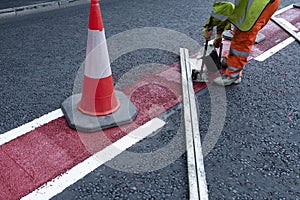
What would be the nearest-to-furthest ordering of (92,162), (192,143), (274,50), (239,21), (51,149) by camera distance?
(92,162)
(51,149)
(192,143)
(239,21)
(274,50)

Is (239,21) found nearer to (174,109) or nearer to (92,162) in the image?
(174,109)

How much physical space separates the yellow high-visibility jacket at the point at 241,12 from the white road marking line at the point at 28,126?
1984mm

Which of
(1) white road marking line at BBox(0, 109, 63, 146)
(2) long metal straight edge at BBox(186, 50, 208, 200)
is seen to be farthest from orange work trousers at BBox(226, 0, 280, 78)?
(1) white road marking line at BBox(0, 109, 63, 146)

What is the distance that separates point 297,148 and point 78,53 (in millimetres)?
3123

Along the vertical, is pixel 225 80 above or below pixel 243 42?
below

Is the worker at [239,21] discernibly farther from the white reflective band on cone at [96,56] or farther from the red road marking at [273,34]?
the white reflective band on cone at [96,56]

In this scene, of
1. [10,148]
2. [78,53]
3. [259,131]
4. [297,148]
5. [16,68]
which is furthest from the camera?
[78,53]

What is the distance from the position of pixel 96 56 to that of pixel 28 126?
0.94 meters

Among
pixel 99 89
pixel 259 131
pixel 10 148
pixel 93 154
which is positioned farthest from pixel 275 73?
pixel 10 148

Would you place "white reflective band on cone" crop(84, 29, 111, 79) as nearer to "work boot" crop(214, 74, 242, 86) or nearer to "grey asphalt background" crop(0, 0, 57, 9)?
"work boot" crop(214, 74, 242, 86)

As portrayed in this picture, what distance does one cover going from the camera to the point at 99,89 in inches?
115

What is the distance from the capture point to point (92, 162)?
2572mm

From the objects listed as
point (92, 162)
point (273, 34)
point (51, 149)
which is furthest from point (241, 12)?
point (273, 34)

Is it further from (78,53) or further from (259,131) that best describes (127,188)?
(78,53)
